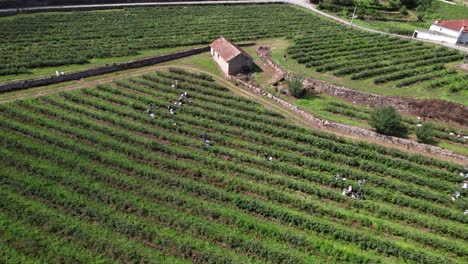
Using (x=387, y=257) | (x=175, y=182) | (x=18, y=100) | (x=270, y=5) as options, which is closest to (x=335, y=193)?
(x=387, y=257)

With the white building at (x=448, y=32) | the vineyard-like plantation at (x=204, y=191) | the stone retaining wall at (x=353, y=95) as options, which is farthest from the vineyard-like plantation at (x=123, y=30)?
the white building at (x=448, y=32)

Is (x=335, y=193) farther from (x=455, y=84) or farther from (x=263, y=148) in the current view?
(x=455, y=84)

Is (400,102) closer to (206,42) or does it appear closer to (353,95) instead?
(353,95)

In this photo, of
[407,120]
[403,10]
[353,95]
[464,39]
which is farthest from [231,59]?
[403,10]

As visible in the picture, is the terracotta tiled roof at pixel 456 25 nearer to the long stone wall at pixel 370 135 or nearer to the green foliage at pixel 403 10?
the green foliage at pixel 403 10

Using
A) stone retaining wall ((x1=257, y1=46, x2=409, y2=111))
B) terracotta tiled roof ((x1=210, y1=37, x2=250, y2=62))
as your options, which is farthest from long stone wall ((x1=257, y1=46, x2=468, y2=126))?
terracotta tiled roof ((x1=210, y1=37, x2=250, y2=62))

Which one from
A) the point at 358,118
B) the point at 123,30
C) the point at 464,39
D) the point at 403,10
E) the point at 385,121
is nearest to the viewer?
the point at 385,121
